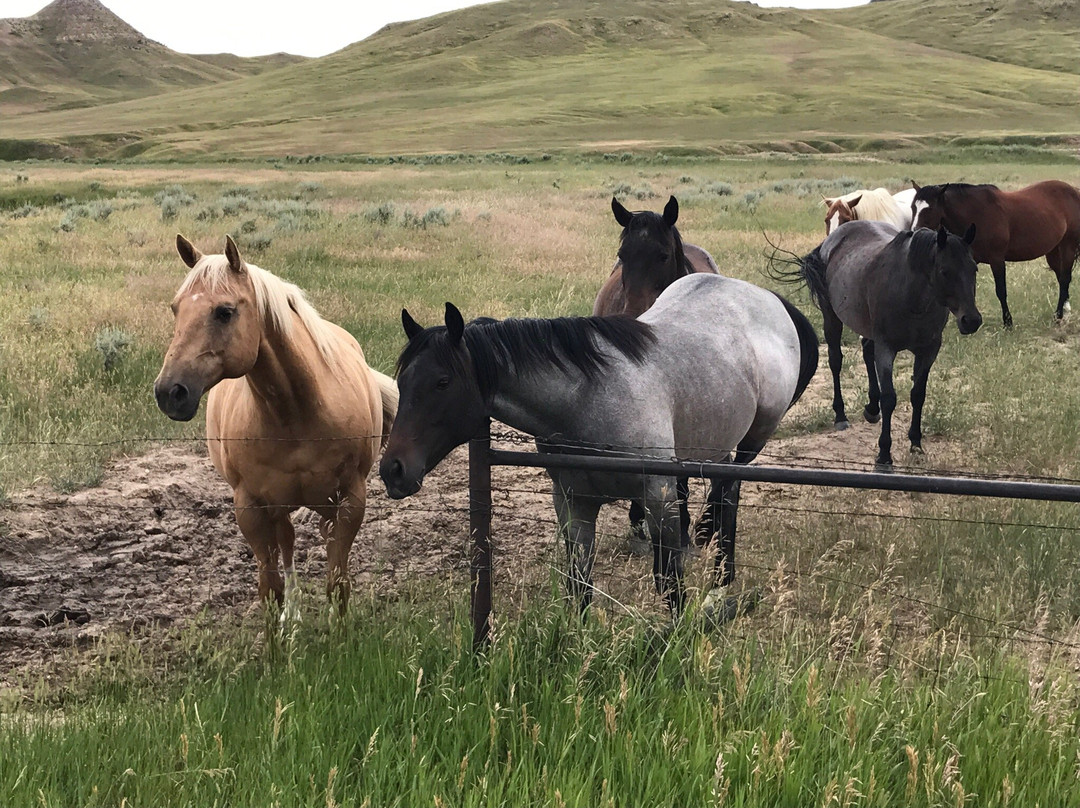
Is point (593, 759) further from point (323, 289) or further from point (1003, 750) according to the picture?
point (323, 289)

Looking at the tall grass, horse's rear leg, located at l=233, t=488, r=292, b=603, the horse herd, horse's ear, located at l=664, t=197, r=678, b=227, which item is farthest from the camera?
horse's ear, located at l=664, t=197, r=678, b=227

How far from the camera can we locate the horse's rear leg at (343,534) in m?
4.62

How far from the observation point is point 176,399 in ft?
12.5

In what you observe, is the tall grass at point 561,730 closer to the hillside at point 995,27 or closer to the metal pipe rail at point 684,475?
the metal pipe rail at point 684,475

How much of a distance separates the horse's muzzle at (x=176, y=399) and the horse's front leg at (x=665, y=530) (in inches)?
82.2

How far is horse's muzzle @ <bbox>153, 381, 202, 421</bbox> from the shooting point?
3783 millimetres

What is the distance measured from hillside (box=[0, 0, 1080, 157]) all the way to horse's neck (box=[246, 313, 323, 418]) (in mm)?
62921

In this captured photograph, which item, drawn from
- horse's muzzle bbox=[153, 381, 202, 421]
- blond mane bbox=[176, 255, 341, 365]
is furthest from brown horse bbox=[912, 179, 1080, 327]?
horse's muzzle bbox=[153, 381, 202, 421]

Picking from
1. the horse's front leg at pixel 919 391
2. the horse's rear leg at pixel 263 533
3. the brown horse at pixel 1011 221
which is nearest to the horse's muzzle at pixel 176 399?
the horse's rear leg at pixel 263 533

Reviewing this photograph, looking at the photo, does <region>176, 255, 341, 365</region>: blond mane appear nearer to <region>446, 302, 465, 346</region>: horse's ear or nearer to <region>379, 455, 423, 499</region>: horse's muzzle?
<region>446, 302, 465, 346</region>: horse's ear

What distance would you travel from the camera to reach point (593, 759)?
2.86 meters

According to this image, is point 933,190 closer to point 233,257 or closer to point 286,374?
point 286,374

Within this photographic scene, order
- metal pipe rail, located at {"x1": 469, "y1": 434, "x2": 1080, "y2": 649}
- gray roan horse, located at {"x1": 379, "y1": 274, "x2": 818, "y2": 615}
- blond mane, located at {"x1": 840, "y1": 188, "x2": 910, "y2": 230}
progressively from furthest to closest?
blond mane, located at {"x1": 840, "y1": 188, "x2": 910, "y2": 230} < gray roan horse, located at {"x1": 379, "y1": 274, "x2": 818, "y2": 615} < metal pipe rail, located at {"x1": 469, "y1": 434, "x2": 1080, "y2": 649}

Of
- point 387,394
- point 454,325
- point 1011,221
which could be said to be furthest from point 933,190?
point 454,325
